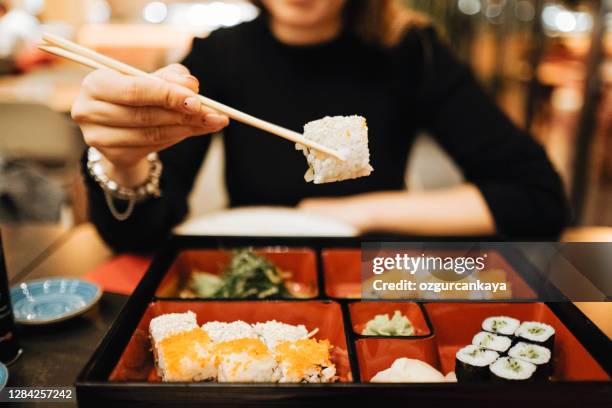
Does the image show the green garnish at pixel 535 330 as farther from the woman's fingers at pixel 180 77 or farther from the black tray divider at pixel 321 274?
the woman's fingers at pixel 180 77

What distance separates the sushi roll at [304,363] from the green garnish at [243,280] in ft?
0.90

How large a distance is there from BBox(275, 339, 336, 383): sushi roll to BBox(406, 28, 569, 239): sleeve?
114 cm

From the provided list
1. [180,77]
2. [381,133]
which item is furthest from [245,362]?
[381,133]

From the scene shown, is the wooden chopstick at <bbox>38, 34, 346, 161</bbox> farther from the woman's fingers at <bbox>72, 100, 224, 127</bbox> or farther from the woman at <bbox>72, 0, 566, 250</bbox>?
the woman at <bbox>72, 0, 566, 250</bbox>

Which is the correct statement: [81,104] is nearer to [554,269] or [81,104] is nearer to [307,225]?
[307,225]

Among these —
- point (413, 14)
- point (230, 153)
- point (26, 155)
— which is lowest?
point (26, 155)

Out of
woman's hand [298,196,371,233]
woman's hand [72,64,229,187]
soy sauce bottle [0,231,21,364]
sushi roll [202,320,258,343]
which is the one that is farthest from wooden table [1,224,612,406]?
woman's hand [298,196,371,233]

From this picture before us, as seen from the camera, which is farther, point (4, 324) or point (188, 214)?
point (188, 214)

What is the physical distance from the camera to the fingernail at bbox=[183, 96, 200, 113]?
0.80 metres

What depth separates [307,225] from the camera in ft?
4.78

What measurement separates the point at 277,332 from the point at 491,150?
4.13 ft

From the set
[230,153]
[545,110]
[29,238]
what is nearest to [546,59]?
[545,110]

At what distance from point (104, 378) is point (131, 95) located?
436 millimetres

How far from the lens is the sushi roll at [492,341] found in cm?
92
